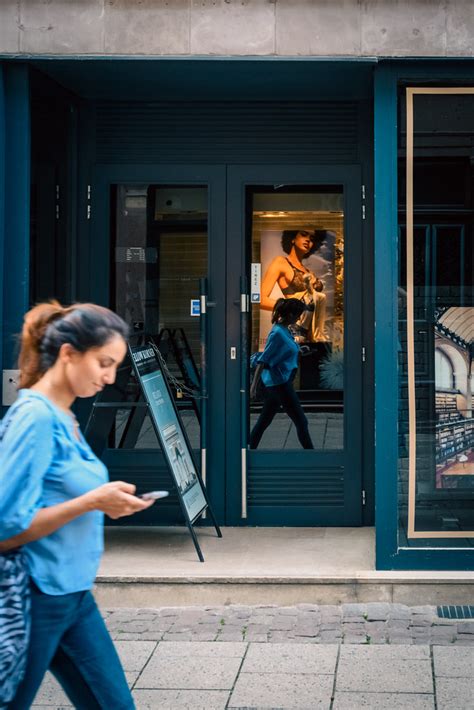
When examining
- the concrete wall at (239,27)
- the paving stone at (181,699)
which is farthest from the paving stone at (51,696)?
the concrete wall at (239,27)

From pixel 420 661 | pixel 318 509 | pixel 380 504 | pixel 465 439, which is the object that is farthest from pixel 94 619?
pixel 318 509

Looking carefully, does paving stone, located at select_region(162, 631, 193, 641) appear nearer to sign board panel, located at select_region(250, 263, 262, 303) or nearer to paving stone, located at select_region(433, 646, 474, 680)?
paving stone, located at select_region(433, 646, 474, 680)

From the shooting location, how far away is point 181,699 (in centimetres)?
504

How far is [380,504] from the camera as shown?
22.1 feet

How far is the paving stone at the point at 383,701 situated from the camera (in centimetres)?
491

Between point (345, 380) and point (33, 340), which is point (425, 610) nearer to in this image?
point (345, 380)

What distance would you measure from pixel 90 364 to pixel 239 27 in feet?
13.2

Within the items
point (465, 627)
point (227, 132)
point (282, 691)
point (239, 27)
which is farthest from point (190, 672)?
point (227, 132)

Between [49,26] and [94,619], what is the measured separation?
4479 mm

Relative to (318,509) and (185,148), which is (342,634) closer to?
(318,509)

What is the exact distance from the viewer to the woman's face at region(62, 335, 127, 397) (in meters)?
3.27

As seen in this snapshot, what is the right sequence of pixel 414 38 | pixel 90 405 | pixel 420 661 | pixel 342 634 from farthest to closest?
pixel 90 405
pixel 414 38
pixel 342 634
pixel 420 661

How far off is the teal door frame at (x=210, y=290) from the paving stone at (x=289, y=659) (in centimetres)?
233

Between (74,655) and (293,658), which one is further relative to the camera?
(293,658)
